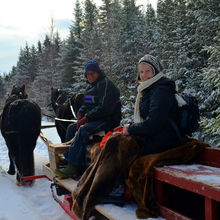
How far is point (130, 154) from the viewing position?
2.57 meters

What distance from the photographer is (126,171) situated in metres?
2.56

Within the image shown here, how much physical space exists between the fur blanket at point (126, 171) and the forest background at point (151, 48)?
16.1 feet

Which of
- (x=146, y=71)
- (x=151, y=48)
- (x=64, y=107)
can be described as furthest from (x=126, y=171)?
(x=151, y=48)

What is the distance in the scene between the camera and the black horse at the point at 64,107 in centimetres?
587

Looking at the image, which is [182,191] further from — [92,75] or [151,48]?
[151,48]

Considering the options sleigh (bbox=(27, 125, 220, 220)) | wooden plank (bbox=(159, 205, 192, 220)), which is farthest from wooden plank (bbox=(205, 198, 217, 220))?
wooden plank (bbox=(159, 205, 192, 220))

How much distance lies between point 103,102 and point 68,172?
3.60 feet

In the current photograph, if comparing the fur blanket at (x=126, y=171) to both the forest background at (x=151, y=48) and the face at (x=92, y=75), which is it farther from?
the forest background at (x=151, y=48)

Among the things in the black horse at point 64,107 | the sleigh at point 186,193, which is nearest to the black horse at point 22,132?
the black horse at point 64,107

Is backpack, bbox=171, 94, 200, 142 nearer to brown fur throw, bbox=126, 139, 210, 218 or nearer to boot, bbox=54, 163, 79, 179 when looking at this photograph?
brown fur throw, bbox=126, 139, 210, 218

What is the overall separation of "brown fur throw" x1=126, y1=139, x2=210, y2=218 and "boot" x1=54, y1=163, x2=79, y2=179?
1.34m

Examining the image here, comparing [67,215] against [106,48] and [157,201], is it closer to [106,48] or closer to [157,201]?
[157,201]

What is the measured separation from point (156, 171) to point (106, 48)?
65.3ft

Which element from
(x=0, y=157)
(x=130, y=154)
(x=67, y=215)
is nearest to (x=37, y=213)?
(x=67, y=215)
